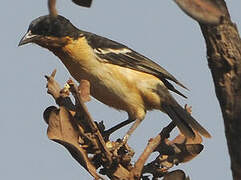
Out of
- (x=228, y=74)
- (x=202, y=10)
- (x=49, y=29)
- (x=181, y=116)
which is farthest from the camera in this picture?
(x=181, y=116)

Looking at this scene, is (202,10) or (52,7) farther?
(52,7)

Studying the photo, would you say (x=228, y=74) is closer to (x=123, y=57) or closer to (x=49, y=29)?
(x=49, y=29)

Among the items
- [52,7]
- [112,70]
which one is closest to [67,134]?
[52,7]

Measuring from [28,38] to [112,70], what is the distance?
105 cm

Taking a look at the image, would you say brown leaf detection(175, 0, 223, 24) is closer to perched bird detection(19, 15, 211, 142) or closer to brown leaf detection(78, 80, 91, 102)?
brown leaf detection(78, 80, 91, 102)

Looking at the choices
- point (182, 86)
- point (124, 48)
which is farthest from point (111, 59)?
point (182, 86)

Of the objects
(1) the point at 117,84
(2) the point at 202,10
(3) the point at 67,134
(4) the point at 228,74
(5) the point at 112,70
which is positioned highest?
(2) the point at 202,10

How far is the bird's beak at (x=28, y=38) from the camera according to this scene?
488 cm

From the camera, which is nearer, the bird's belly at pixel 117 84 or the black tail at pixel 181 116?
the black tail at pixel 181 116

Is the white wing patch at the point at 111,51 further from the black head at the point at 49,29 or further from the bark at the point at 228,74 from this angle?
the bark at the point at 228,74

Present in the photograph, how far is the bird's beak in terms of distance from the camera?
16.0ft

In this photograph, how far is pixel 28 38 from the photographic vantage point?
195 inches

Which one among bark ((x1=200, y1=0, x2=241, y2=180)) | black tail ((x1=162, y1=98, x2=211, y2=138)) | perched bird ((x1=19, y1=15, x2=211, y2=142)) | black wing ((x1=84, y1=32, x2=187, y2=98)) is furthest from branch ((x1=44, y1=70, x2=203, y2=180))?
black wing ((x1=84, y1=32, x2=187, y2=98))

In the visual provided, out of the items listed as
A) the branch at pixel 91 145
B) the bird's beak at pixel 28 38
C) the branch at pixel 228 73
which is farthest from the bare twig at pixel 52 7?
the bird's beak at pixel 28 38
